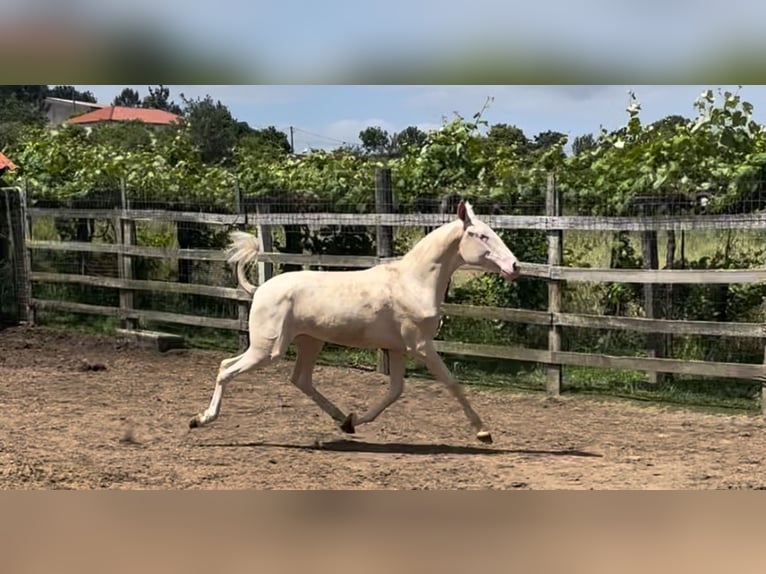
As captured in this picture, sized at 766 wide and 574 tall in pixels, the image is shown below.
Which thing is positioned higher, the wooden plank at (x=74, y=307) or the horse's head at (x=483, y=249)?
the horse's head at (x=483, y=249)

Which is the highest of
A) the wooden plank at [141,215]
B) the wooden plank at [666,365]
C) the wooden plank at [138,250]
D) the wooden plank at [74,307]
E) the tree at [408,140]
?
the tree at [408,140]

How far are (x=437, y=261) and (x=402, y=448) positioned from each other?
115 centimetres

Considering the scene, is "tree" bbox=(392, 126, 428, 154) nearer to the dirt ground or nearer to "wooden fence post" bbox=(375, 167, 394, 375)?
"wooden fence post" bbox=(375, 167, 394, 375)

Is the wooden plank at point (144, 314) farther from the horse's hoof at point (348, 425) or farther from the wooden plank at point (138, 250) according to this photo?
the horse's hoof at point (348, 425)

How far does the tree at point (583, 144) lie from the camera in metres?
8.12

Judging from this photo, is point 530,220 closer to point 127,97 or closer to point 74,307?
point 127,97

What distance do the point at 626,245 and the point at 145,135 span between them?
6.00 m

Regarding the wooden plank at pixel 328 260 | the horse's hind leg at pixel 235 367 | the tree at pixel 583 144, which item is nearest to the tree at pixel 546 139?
the tree at pixel 583 144

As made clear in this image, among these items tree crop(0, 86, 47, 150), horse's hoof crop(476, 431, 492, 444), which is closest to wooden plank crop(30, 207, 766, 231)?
horse's hoof crop(476, 431, 492, 444)

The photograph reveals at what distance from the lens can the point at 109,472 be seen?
14.9ft

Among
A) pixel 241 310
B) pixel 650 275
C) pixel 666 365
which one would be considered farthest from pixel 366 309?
pixel 241 310

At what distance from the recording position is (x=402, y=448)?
5.31 meters

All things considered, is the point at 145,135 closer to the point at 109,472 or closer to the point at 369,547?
the point at 109,472

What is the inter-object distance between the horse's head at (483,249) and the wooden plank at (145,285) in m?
3.36
